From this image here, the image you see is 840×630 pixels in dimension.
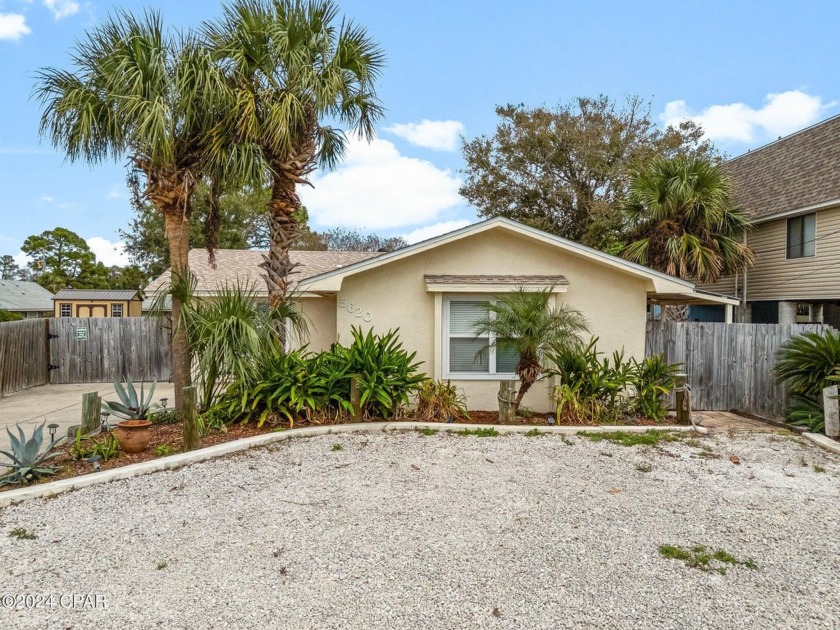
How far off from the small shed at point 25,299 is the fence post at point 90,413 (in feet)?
105

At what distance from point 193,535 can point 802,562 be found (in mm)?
4687

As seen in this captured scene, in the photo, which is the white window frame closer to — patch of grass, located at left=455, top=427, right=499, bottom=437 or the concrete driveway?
patch of grass, located at left=455, top=427, right=499, bottom=437

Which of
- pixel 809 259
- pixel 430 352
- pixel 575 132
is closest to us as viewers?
pixel 430 352

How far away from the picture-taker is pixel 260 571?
3.52 m

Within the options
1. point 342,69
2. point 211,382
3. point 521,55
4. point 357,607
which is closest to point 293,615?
point 357,607

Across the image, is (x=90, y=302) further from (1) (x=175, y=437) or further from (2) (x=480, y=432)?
(2) (x=480, y=432)

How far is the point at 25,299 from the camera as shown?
35281 mm

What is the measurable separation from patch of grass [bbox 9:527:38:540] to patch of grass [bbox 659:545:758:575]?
196 inches

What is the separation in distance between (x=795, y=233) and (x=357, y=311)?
14516 mm

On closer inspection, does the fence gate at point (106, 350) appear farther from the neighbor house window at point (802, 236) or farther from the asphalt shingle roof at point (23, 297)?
the asphalt shingle roof at point (23, 297)

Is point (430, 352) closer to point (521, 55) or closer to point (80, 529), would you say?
point (80, 529)

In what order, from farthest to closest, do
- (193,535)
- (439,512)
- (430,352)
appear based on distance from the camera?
(430,352) < (439,512) < (193,535)

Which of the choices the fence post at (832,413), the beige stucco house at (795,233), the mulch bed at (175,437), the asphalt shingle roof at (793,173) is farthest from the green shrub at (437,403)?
the asphalt shingle roof at (793,173)

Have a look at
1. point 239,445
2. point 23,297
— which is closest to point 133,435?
point 239,445
